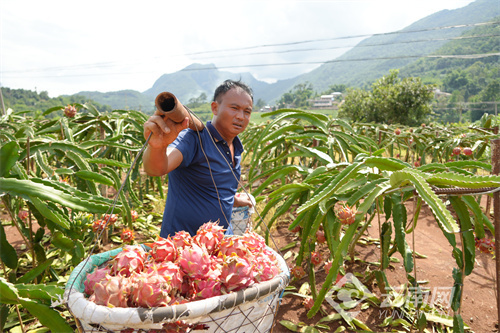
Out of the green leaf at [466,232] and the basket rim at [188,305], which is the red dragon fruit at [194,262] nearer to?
the basket rim at [188,305]

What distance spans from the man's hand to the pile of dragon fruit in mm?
258

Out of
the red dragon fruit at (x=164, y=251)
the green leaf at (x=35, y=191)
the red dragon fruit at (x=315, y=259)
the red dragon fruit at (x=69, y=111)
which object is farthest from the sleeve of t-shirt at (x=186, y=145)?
the red dragon fruit at (x=69, y=111)

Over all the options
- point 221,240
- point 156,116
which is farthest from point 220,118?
point 221,240

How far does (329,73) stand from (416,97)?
562 ft

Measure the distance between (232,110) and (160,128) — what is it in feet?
1.52

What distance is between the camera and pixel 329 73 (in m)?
173

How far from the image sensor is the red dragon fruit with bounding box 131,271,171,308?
0.54 meters

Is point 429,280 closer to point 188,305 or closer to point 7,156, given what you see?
point 188,305

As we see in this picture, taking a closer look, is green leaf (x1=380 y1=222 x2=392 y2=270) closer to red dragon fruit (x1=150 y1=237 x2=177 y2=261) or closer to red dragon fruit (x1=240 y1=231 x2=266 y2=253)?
red dragon fruit (x1=240 y1=231 x2=266 y2=253)

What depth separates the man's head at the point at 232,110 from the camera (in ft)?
3.97

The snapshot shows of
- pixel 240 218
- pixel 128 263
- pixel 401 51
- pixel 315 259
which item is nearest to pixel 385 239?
pixel 315 259

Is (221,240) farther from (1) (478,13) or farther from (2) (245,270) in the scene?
(1) (478,13)

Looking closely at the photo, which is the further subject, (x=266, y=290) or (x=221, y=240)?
(x=221, y=240)

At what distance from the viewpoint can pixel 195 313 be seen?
53 centimetres
